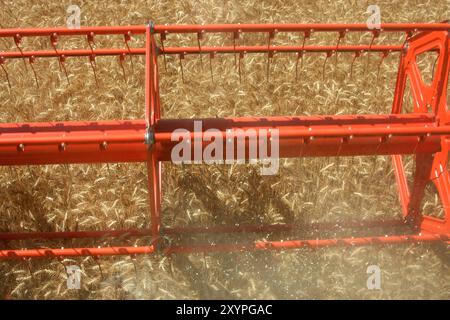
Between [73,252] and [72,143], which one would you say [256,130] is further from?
[73,252]

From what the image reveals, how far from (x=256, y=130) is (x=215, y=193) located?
1.53m

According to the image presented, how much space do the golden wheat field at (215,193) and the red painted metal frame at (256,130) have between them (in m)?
0.30

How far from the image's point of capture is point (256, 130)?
3158 millimetres

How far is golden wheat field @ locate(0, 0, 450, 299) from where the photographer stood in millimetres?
3941

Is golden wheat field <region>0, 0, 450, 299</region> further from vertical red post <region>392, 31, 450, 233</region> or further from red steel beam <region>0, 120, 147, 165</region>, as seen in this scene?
red steel beam <region>0, 120, 147, 165</region>

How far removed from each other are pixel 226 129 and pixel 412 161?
2.41m

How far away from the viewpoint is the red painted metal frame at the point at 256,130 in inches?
118

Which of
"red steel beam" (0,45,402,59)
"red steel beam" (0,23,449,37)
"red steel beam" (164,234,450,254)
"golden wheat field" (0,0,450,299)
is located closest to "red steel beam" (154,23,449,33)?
"red steel beam" (0,23,449,37)

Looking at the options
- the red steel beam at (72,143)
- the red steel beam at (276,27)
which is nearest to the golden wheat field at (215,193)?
the red steel beam at (72,143)

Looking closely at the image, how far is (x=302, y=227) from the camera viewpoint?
4227mm

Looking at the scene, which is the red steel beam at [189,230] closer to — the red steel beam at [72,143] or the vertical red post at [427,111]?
the vertical red post at [427,111]

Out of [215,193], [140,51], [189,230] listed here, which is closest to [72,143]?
[140,51]

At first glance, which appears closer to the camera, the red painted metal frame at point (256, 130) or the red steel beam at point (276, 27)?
the red painted metal frame at point (256, 130)

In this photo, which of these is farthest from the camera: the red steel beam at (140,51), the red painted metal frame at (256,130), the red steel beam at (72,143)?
the red steel beam at (140,51)
